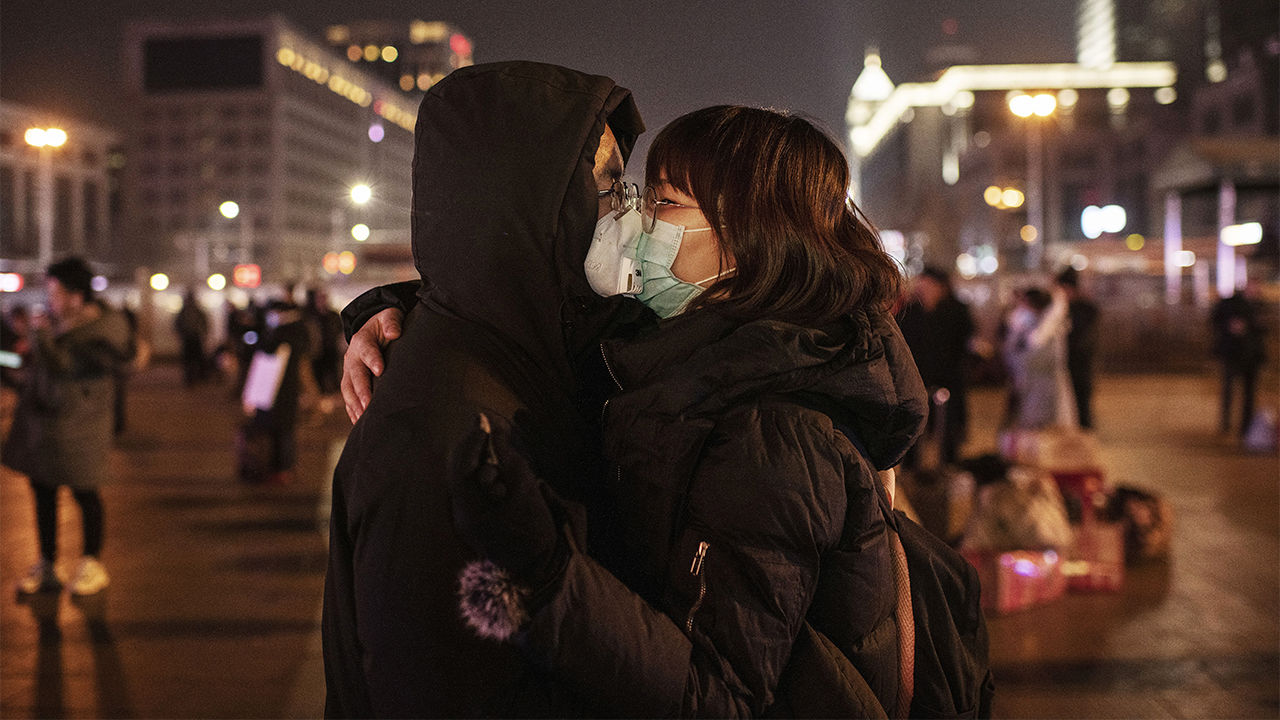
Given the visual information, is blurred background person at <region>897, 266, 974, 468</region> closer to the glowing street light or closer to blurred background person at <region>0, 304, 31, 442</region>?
blurred background person at <region>0, 304, 31, 442</region>

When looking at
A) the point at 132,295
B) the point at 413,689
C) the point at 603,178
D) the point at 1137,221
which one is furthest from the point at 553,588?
the point at 1137,221

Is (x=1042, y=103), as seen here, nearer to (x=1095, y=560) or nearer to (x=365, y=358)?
(x=1095, y=560)

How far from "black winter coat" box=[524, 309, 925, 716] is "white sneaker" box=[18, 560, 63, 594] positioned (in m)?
5.81

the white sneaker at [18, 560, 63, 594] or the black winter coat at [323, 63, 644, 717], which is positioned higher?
the black winter coat at [323, 63, 644, 717]

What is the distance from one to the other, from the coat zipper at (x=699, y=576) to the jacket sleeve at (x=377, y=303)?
73 cm

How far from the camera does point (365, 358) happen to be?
1.73m

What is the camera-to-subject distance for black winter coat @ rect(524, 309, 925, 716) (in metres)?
1.40

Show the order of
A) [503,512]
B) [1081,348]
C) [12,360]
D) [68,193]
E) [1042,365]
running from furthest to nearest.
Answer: [68,193] < [1081,348] < [1042,365] < [12,360] < [503,512]

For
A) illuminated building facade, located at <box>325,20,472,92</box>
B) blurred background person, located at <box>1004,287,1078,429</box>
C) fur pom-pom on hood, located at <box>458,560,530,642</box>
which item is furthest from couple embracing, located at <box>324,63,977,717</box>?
illuminated building facade, located at <box>325,20,472,92</box>

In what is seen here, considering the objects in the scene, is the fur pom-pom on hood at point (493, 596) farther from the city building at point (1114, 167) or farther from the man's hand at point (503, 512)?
the city building at point (1114, 167)

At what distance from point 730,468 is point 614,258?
36 centimetres

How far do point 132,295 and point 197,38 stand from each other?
3648 inches

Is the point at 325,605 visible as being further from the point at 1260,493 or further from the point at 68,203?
the point at 68,203

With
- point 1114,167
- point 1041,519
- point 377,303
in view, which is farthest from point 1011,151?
point 377,303
